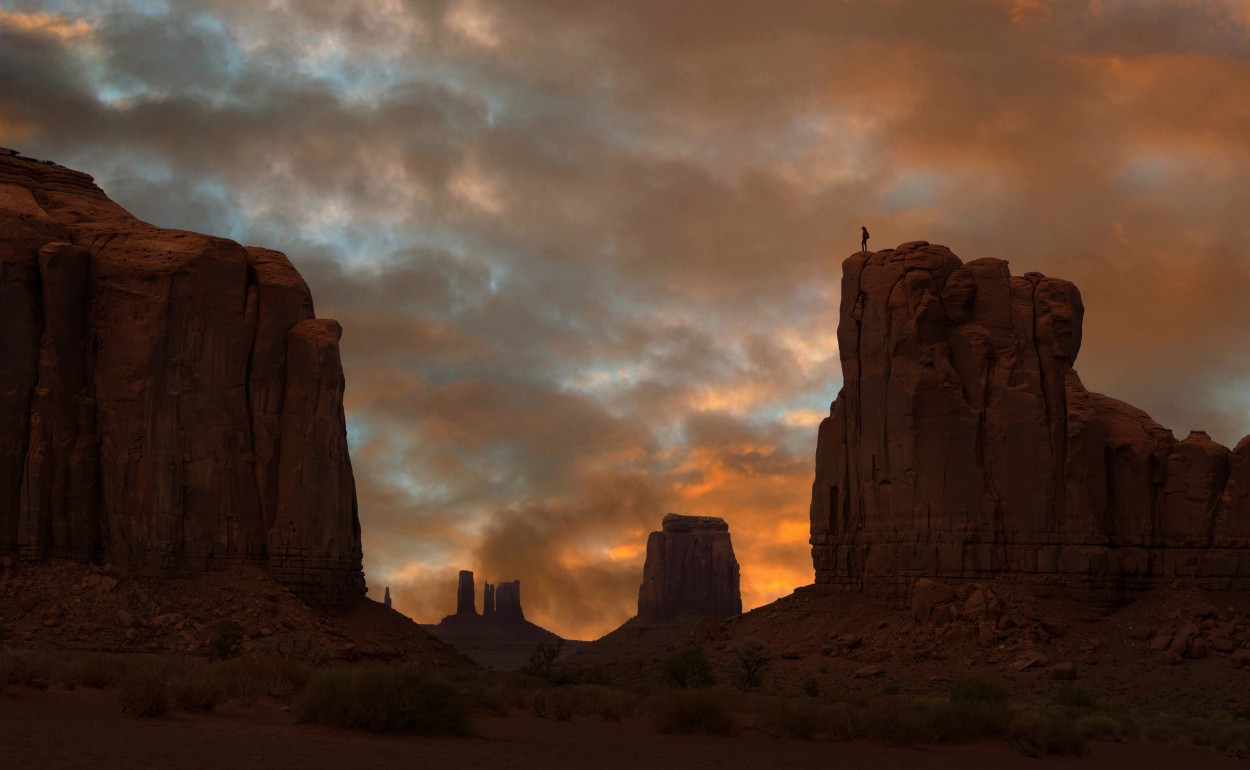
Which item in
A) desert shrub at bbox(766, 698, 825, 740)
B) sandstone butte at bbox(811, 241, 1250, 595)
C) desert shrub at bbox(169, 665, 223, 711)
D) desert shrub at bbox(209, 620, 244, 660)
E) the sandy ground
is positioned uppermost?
sandstone butte at bbox(811, 241, 1250, 595)

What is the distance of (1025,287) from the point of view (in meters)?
60.1

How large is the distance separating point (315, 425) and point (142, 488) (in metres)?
7.65

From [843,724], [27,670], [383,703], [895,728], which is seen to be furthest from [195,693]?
[895,728]

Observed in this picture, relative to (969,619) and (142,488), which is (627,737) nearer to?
(969,619)

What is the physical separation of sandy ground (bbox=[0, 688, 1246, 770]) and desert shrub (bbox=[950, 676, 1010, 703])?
342 inches

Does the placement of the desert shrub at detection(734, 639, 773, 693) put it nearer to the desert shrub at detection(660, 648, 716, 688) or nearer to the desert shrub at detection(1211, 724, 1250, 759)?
the desert shrub at detection(660, 648, 716, 688)

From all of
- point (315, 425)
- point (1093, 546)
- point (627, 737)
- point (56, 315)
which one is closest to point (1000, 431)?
point (1093, 546)

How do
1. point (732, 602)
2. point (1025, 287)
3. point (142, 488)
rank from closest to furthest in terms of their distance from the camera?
point (142, 488)
point (1025, 287)
point (732, 602)

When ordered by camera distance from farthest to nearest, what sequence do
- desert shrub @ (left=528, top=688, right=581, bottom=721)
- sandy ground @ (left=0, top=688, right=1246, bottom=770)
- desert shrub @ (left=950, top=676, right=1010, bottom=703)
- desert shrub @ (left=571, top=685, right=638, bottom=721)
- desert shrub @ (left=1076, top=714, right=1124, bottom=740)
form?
1. desert shrub @ (left=950, top=676, right=1010, bottom=703)
2. desert shrub @ (left=1076, top=714, right=1124, bottom=740)
3. desert shrub @ (left=571, top=685, right=638, bottom=721)
4. desert shrub @ (left=528, top=688, right=581, bottom=721)
5. sandy ground @ (left=0, top=688, right=1246, bottom=770)

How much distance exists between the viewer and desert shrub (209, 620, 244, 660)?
46.9 meters

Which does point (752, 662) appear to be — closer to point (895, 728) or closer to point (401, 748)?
point (895, 728)

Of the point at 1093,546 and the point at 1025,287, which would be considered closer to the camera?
the point at 1093,546

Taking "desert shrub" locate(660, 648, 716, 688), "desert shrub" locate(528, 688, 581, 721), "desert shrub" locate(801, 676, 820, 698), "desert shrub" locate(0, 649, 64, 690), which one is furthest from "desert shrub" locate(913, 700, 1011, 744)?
"desert shrub" locate(0, 649, 64, 690)

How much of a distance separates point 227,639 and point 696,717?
23.4 metres
